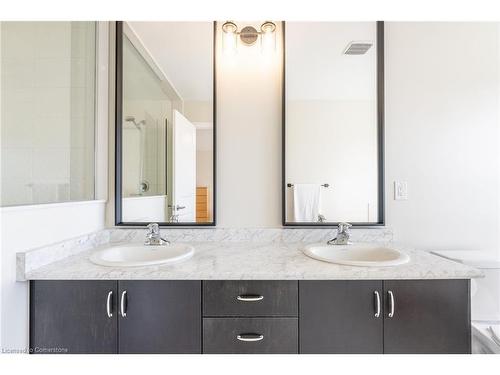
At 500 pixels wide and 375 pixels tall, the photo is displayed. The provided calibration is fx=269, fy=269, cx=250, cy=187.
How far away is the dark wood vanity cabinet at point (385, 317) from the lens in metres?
1.09

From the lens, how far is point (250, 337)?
3.55 ft

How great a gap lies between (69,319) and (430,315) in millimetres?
1471

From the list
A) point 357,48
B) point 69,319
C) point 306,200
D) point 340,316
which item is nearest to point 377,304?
point 340,316

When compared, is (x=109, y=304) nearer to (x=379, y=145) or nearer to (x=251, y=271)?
(x=251, y=271)

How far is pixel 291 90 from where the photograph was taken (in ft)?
5.32

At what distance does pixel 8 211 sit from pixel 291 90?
1.47 meters

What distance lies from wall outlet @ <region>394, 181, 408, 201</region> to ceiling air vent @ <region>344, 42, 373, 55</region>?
83 cm

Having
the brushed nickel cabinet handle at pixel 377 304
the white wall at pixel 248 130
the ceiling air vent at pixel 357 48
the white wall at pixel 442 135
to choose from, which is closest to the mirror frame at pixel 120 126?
the white wall at pixel 248 130

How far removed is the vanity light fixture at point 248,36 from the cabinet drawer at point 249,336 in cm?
148

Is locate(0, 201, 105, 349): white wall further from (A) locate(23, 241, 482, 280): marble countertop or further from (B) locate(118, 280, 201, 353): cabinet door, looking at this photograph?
(B) locate(118, 280, 201, 353): cabinet door

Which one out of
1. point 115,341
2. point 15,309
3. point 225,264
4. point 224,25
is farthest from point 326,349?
point 224,25

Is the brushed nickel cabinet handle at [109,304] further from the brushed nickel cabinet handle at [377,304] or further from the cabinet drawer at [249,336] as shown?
the brushed nickel cabinet handle at [377,304]
